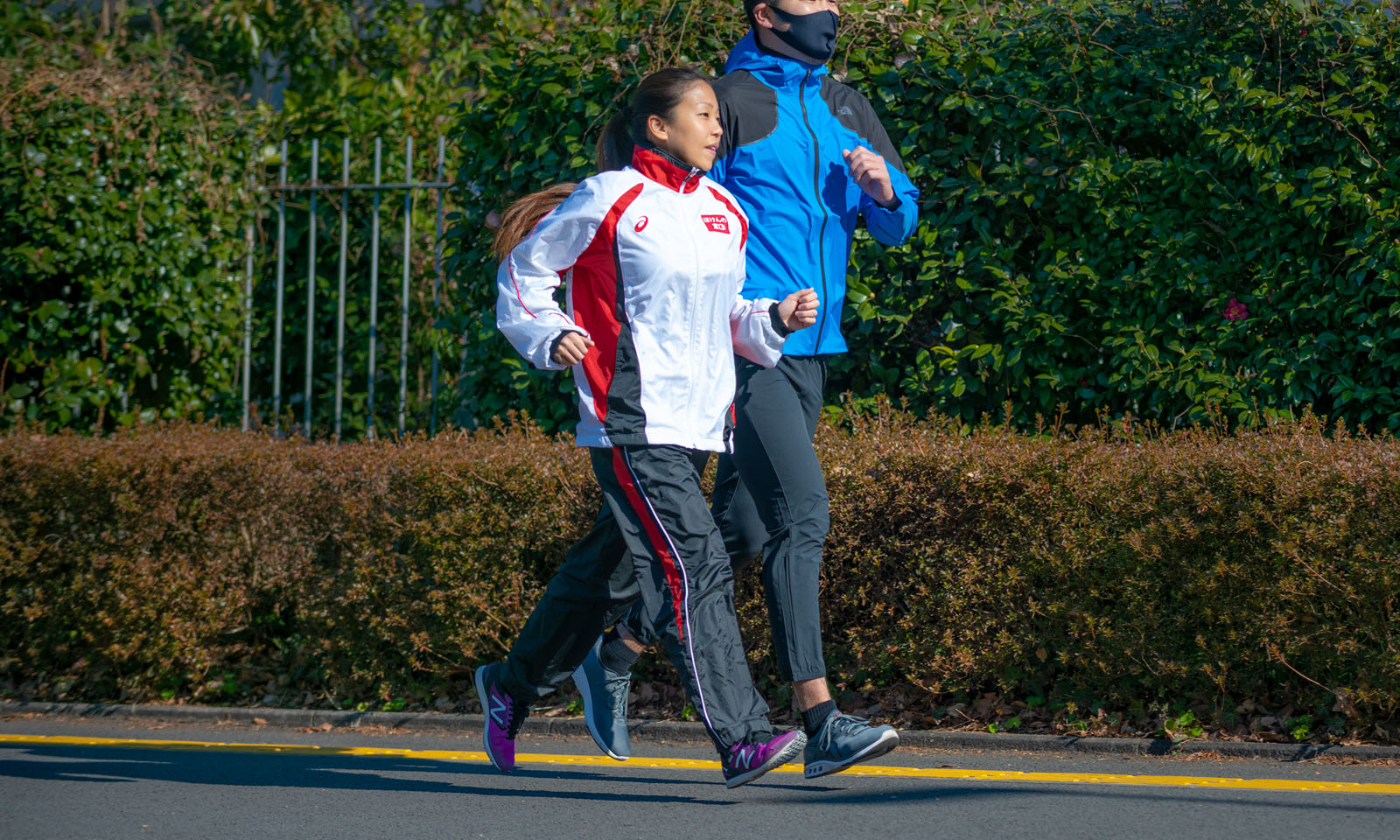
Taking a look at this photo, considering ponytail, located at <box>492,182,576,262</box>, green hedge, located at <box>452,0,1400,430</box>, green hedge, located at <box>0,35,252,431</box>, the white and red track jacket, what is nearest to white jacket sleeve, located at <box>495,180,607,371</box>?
the white and red track jacket

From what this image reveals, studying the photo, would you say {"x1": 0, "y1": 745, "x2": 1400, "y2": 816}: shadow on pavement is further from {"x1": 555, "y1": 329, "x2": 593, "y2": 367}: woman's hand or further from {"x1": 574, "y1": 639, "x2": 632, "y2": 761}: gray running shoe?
{"x1": 555, "y1": 329, "x2": 593, "y2": 367}: woman's hand

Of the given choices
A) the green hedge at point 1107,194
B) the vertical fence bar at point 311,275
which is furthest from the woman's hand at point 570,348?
the vertical fence bar at point 311,275

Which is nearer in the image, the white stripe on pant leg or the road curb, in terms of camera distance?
the white stripe on pant leg

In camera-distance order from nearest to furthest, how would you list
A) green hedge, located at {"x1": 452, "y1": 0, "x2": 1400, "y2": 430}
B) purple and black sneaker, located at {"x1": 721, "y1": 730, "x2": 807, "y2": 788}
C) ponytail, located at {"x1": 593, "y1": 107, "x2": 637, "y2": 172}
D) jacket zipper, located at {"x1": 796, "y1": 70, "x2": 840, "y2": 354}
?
purple and black sneaker, located at {"x1": 721, "y1": 730, "x2": 807, "y2": 788} < ponytail, located at {"x1": 593, "y1": 107, "x2": 637, "y2": 172} < jacket zipper, located at {"x1": 796, "y1": 70, "x2": 840, "y2": 354} < green hedge, located at {"x1": 452, "y1": 0, "x2": 1400, "y2": 430}

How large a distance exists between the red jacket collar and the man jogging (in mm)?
285

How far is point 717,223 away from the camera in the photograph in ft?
11.8

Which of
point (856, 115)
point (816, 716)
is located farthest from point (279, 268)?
point (816, 716)

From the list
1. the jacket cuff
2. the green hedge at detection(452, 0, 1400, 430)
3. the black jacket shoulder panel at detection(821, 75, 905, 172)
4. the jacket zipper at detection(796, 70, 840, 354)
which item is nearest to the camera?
the jacket cuff

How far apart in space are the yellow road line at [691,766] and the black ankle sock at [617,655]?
0.47 m

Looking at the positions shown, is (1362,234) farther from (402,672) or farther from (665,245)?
(402,672)

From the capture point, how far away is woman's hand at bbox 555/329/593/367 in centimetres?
341

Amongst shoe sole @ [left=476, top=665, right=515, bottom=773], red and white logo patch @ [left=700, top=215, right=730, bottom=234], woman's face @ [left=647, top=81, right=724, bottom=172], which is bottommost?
shoe sole @ [left=476, top=665, right=515, bottom=773]

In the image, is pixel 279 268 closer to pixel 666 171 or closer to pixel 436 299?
pixel 436 299

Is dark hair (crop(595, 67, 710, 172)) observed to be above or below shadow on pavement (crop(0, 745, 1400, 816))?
above
